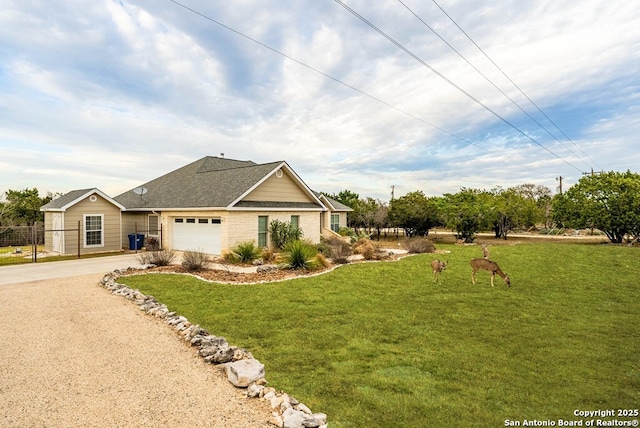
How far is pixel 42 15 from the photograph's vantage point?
10.2 meters

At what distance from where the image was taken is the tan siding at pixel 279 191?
19.0m

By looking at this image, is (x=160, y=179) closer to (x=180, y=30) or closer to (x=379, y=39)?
(x=180, y=30)

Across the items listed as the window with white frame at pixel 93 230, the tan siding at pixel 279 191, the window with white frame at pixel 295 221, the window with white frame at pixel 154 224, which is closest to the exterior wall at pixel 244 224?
the window with white frame at pixel 295 221

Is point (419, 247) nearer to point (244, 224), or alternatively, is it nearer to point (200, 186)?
point (244, 224)

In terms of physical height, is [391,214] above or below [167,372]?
above

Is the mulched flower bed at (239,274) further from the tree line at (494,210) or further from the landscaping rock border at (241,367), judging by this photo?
the tree line at (494,210)

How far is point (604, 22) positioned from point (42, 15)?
774 inches

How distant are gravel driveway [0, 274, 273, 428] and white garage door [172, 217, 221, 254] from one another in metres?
10.2

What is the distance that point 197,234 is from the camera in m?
19.2

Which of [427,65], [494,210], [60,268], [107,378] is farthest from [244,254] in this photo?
[494,210]

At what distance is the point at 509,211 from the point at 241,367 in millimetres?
33758

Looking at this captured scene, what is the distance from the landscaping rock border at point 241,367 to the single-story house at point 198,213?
9406 mm

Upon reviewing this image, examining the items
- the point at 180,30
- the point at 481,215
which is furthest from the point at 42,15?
the point at 481,215

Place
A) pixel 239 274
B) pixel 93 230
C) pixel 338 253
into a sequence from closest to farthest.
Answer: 1. pixel 239 274
2. pixel 338 253
3. pixel 93 230
